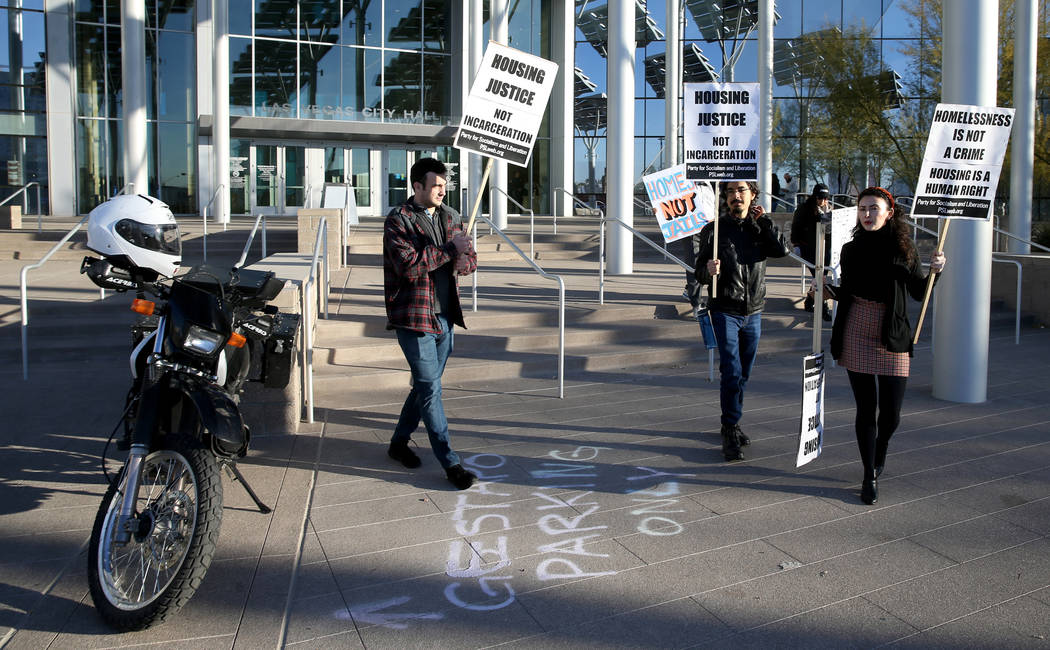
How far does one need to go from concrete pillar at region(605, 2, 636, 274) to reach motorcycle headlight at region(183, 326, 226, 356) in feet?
36.8

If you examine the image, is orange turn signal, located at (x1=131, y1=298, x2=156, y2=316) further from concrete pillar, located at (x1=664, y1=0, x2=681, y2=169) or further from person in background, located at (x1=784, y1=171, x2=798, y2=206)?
person in background, located at (x1=784, y1=171, x2=798, y2=206)

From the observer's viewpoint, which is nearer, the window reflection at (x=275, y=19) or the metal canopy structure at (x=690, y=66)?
the window reflection at (x=275, y=19)

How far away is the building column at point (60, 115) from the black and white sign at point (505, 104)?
24088 mm

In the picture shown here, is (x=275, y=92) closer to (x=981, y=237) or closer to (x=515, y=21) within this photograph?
(x=515, y=21)

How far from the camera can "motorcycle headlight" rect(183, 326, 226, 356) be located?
364 cm

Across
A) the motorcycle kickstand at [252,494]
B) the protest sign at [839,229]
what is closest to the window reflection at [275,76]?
the protest sign at [839,229]

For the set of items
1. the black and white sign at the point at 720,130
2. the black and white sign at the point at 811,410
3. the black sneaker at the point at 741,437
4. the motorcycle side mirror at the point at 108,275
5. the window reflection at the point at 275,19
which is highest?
the window reflection at the point at 275,19

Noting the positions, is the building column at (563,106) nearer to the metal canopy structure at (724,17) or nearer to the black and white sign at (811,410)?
the metal canopy structure at (724,17)

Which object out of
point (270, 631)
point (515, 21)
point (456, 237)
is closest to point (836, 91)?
point (515, 21)

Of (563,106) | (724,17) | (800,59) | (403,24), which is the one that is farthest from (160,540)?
(724,17)

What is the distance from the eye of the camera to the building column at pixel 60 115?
2611 cm

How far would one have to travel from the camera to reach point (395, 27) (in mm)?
29875

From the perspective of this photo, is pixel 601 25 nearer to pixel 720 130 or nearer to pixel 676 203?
pixel 676 203

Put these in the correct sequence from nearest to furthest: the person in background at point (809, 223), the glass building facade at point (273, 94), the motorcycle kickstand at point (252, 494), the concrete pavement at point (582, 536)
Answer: the concrete pavement at point (582, 536) < the motorcycle kickstand at point (252, 494) < the person in background at point (809, 223) < the glass building facade at point (273, 94)
